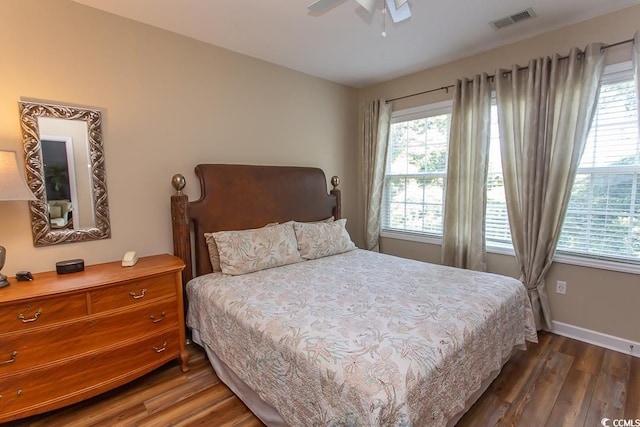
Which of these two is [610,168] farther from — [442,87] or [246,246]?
[246,246]

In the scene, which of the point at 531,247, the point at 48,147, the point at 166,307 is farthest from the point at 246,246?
the point at 531,247

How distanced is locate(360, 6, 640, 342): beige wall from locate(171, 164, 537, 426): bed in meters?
0.71

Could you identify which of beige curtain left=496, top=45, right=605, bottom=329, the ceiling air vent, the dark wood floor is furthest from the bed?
the ceiling air vent

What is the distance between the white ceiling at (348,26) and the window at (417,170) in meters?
0.62

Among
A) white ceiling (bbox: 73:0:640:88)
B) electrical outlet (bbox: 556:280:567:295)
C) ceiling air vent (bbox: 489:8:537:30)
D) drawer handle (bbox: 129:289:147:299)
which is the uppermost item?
white ceiling (bbox: 73:0:640:88)

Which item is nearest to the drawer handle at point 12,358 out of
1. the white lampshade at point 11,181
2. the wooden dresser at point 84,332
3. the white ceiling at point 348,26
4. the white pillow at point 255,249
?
the wooden dresser at point 84,332

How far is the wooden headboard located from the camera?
250 cm

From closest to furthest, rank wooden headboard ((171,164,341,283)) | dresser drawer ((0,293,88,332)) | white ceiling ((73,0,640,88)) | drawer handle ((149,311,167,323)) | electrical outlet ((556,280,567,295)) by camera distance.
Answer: dresser drawer ((0,293,88,332)) → drawer handle ((149,311,167,323)) → white ceiling ((73,0,640,88)) → wooden headboard ((171,164,341,283)) → electrical outlet ((556,280,567,295))

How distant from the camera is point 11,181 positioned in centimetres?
170

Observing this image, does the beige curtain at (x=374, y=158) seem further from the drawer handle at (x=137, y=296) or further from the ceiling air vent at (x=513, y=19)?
the drawer handle at (x=137, y=296)

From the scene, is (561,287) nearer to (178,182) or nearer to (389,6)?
(389,6)

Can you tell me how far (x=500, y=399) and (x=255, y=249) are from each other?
1968mm

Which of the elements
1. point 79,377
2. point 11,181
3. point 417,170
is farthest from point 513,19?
point 79,377

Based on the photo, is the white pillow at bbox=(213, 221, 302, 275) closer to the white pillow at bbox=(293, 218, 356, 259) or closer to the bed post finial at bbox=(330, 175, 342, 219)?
the white pillow at bbox=(293, 218, 356, 259)
